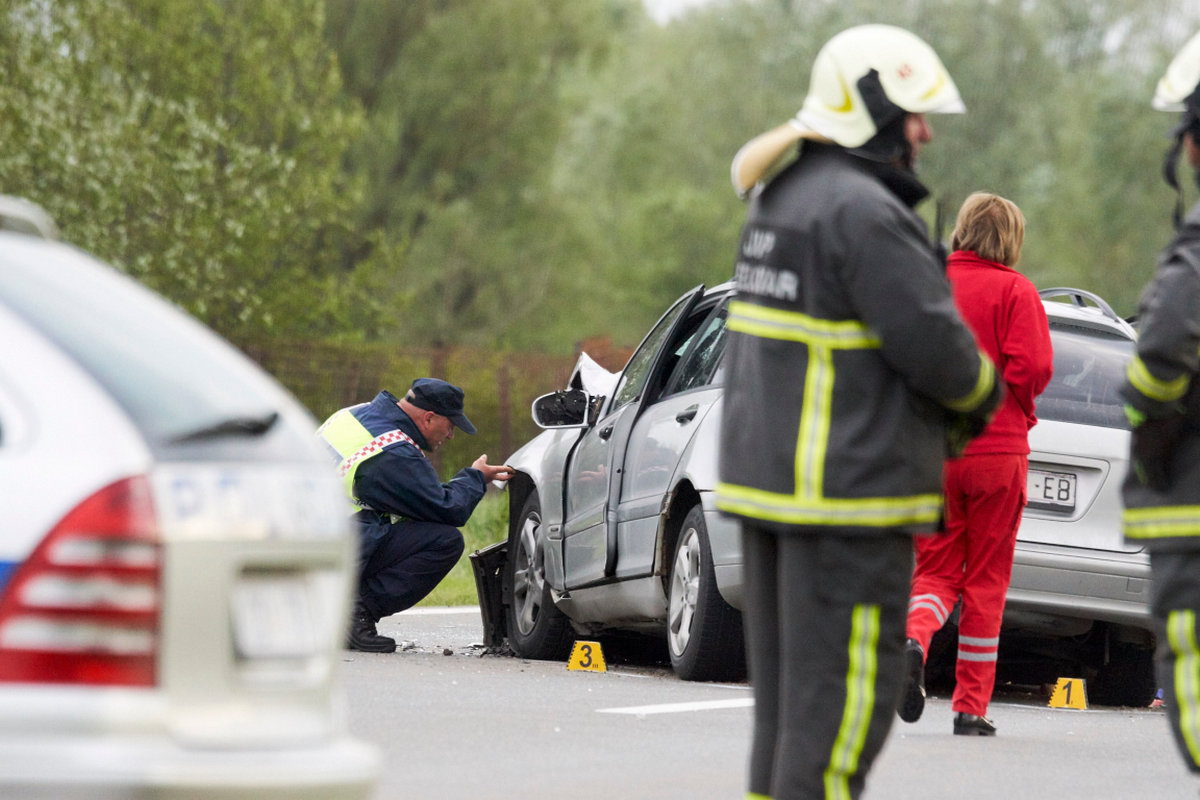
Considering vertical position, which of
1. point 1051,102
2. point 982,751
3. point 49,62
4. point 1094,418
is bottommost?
point 982,751

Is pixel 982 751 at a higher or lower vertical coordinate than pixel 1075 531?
lower

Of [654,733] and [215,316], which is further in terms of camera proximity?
[215,316]

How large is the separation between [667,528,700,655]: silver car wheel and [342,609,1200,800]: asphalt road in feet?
0.68

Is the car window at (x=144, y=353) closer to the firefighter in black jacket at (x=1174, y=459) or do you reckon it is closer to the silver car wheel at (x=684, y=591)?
the firefighter in black jacket at (x=1174, y=459)

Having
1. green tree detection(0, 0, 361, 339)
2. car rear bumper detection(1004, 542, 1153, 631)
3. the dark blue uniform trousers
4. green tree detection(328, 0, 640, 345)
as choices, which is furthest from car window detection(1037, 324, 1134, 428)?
green tree detection(328, 0, 640, 345)

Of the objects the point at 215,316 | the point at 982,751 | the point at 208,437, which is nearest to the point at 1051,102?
the point at 215,316

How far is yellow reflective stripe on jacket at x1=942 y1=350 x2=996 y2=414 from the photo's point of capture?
408 cm

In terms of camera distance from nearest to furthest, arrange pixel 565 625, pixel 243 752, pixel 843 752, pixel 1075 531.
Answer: pixel 243 752 < pixel 843 752 < pixel 1075 531 < pixel 565 625

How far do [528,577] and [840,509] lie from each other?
250 inches

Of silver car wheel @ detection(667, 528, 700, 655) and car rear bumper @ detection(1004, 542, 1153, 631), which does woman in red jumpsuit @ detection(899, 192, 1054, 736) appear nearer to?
car rear bumper @ detection(1004, 542, 1153, 631)

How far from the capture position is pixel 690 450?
816 cm

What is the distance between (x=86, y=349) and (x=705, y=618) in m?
5.07

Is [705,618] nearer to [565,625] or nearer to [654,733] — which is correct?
[654,733]

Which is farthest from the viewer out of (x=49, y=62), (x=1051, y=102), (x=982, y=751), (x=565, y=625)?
(x=1051, y=102)
